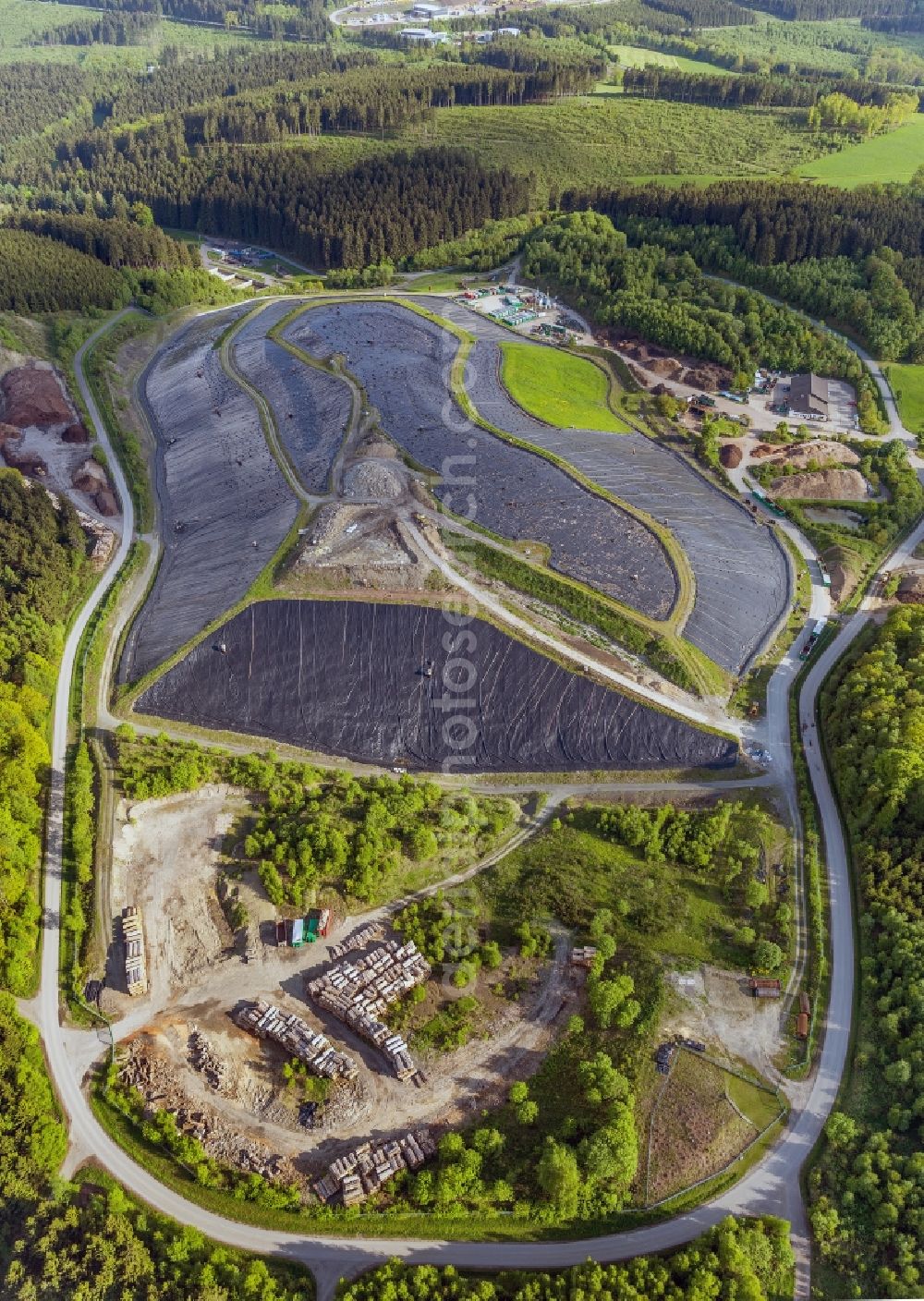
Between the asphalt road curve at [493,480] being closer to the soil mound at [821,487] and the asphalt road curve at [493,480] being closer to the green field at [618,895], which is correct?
the soil mound at [821,487]

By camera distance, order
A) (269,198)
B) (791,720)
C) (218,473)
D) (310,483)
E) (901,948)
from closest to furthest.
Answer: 1. (901,948)
2. (791,720)
3. (310,483)
4. (218,473)
5. (269,198)

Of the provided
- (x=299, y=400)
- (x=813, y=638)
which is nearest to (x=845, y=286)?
(x=813, y=638)

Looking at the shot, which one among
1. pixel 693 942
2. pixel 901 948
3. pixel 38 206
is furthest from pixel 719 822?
pixel 38 206

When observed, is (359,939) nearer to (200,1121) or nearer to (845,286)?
(200,1121)

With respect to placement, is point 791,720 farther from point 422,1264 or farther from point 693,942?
point 422,1264

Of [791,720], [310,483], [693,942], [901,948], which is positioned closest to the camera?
[901,948]

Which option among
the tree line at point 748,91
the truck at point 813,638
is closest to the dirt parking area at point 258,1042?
the truck at point 813,638
